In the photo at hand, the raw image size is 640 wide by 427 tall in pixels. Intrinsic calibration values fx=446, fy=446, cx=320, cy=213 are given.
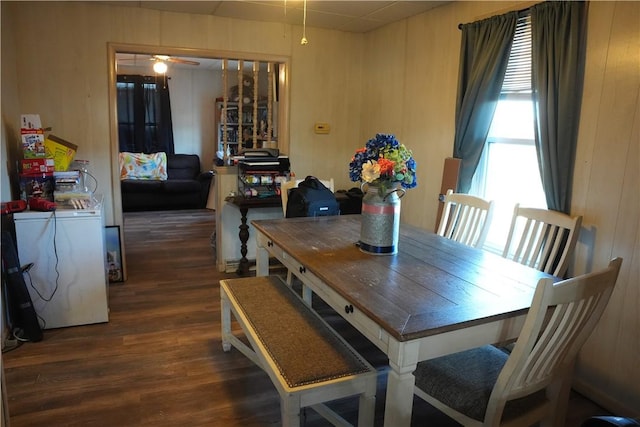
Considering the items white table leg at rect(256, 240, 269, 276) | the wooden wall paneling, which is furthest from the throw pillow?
the wooden wall paneling

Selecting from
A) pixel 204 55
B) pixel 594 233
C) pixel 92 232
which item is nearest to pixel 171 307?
pixel 92 232

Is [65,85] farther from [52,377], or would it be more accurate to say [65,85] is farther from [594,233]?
[594,233]

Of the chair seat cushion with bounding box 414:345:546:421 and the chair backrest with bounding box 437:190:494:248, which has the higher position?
the chair backrest with bounding box 437:190:494:248

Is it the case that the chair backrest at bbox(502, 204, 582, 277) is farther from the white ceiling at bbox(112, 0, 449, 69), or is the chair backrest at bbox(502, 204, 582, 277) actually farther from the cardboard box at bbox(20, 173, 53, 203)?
the cardboard box at bbox(20, 173, 53, 203)

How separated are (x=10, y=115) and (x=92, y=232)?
3.66 feet

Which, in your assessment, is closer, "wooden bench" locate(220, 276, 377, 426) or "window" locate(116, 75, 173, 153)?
"wooden bench" locate(220, 276, 377, 426)

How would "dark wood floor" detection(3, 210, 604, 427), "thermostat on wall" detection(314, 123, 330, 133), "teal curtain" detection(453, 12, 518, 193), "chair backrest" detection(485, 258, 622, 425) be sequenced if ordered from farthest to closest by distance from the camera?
1. "thermostat on wall" detection(314, 123, 330, 133)
2. "teal curtain" detection(453, 12, 518, 193)
3. "dark wood floor" detection(3, 210, 604, 427)
4. "chair backrest" detection(485, 258, 622, 425)

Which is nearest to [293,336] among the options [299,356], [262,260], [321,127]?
[299,356]

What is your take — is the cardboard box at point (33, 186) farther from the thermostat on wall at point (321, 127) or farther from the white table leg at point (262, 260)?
the thermostat on wall at point (321, 127)

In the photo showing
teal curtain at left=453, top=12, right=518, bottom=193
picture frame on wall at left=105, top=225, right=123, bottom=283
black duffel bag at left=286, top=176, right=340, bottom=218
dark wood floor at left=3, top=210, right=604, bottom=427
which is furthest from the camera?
picture frame on wall at left=105, top=225, right=123, bottom=283

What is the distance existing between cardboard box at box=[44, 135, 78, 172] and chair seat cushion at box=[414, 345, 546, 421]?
2961 millimetres

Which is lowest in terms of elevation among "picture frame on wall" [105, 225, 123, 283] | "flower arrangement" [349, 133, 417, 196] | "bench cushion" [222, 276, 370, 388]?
"picture frame on wall" [105, 225, 123, 283]

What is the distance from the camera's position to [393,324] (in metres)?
1.42

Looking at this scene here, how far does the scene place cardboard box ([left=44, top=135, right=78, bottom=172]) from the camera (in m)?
3.27
